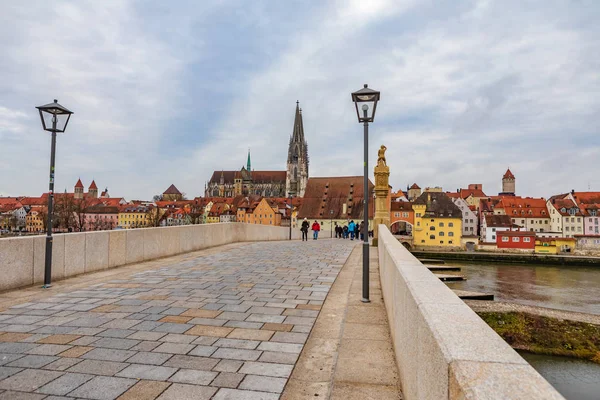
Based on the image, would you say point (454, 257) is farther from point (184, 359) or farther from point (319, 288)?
point (184, 359)

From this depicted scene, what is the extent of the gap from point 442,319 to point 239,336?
2960 millimetres

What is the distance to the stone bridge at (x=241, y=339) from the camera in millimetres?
1681

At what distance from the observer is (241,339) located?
167 inches

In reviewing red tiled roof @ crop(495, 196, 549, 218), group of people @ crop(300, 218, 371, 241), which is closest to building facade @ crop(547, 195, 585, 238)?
red tiled roof @ crop(495, 196, 549, 218)

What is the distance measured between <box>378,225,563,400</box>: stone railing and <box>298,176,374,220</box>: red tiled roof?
65327mm

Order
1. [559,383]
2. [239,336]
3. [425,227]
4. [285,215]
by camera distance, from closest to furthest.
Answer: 1. [239,336]
2. [559,383]
3. [425,227]
4. [285,215]

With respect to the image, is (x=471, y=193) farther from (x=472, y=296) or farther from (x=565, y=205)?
(x=472, y=296)

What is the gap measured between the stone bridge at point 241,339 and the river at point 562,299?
20.6ft

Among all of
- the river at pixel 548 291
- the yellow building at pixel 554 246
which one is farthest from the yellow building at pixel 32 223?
the yellow building at pixel 554 246

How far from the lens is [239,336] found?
14.3 feet

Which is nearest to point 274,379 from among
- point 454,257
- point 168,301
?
point 168,301

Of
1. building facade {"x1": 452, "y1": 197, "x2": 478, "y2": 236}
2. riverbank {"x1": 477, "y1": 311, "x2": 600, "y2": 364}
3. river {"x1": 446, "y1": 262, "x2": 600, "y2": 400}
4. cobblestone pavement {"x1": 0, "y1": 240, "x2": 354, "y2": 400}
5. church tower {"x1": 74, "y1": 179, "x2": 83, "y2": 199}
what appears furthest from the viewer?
church tower {"x1": 74, "y1": 179, "x2": 83, "y2": 199}

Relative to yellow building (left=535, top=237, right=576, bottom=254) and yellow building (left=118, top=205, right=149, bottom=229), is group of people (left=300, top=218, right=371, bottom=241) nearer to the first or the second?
yellow building (left=535, top=237, right=576, bottom=254)

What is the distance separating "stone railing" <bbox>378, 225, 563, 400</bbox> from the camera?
1.18 m
